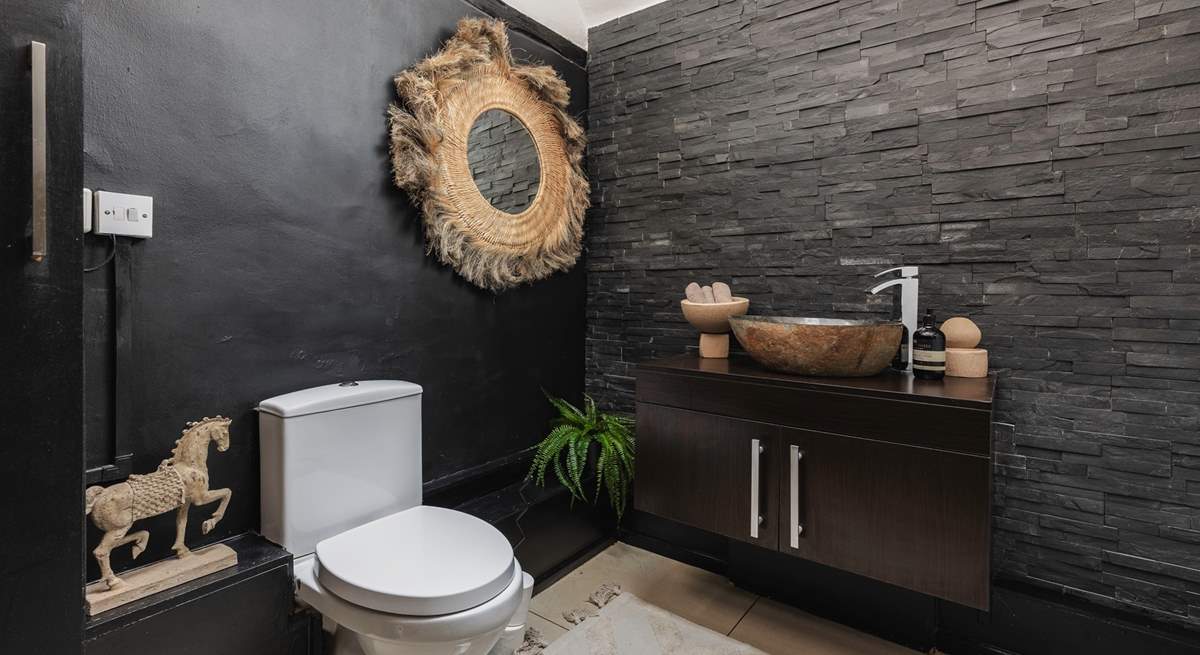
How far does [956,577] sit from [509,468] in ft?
5.10

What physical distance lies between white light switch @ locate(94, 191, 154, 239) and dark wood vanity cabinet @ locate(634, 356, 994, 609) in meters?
1.43

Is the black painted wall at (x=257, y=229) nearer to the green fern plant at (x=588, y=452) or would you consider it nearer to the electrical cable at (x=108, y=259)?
the electrical cable at (x=108, y=259)

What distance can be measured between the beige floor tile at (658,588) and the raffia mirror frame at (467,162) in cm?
119

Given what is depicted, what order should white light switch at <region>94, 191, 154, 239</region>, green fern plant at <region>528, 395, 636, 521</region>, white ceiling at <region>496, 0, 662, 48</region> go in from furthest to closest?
white ceiling at <region>496, 0, 662, 48</region> → green fern plant at <region>528, 395, 636, 521</region> → white light switch at <region>94, 191, 154, 239</region>

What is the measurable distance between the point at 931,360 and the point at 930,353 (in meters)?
0.02

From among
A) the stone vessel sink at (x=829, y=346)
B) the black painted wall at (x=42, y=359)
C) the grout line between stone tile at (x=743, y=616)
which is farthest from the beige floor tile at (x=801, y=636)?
the black painted wall at (x=42, y=359)

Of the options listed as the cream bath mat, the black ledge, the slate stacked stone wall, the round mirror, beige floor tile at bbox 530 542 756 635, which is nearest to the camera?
the black ledge

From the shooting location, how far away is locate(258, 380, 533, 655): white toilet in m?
1.24

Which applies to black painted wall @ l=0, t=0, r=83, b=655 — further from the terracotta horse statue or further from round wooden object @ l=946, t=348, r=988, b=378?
round wooden object @ l=946, t=348, r=988, b=378

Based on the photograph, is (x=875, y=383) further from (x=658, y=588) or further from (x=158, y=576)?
(x=158, y=576)

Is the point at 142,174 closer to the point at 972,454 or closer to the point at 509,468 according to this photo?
the point at 509,468

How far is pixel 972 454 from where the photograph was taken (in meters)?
1.36

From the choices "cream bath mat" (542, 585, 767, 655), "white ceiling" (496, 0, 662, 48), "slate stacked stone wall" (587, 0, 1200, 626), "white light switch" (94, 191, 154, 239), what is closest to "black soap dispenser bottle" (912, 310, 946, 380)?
"slate stacked stone wall" (587, 0, 1200, 626)

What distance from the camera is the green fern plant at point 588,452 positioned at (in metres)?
2.21
